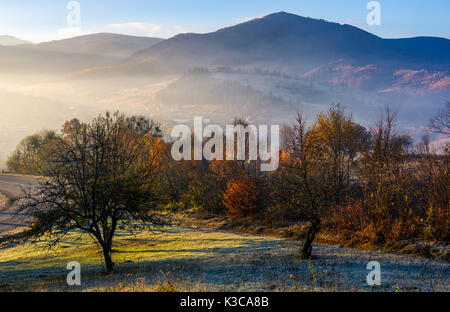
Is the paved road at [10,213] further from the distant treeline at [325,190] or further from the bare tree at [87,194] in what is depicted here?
the distant treeline at [325,190]

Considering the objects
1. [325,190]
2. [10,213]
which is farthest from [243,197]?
[10,213]

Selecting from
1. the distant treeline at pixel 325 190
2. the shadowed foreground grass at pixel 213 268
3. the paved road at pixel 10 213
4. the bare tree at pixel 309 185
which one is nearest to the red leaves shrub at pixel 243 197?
the distant treeline at pixel 325 190

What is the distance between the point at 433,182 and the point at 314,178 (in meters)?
9.60

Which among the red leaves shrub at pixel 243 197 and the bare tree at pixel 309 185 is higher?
the bare tree at pixel 309 185

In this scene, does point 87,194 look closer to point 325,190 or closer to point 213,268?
point 213,268

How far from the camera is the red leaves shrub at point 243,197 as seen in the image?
1478 inches

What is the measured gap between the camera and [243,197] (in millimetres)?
37562

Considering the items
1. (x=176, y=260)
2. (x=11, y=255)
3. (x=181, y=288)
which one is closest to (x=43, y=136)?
(x=11, y=255)

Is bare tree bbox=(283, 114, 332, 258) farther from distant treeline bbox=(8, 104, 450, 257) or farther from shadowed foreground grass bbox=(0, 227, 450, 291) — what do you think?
shadowed foreground grass bbox=(0, 227, 450, 291)

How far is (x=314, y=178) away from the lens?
59.2ft

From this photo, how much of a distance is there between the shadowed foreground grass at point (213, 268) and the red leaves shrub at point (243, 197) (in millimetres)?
9543

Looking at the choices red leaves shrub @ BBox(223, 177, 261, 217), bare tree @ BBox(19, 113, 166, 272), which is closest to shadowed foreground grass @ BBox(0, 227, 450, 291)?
bare tree @ BBox(19, 113, 166, 272)

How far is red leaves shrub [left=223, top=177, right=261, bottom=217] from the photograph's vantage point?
37.5 m
